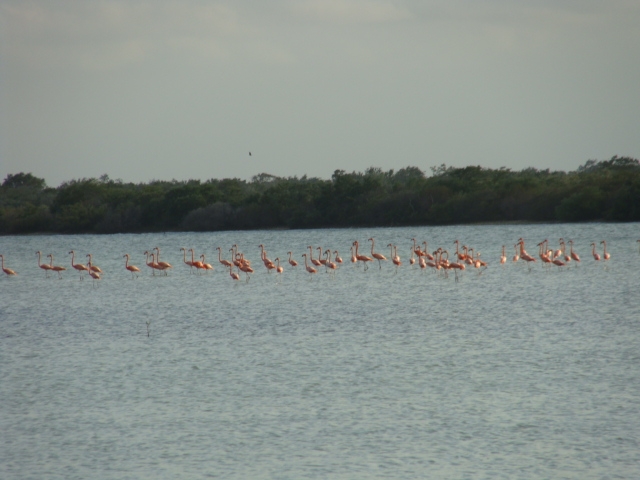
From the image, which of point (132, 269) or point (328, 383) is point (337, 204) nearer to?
point (132, 269)

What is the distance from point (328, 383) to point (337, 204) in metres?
49.4

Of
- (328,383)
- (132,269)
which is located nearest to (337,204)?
(132,269)

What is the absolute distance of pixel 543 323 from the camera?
609 inches

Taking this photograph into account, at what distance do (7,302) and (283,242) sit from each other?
23.6 meters

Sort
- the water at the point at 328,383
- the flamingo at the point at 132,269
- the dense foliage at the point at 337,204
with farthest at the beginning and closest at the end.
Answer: the dense foliage at the point at 337,204, the flamingo at the point at 132,269, the water at the point at 328,383

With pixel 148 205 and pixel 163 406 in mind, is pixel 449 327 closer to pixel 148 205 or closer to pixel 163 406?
pixel 163 406

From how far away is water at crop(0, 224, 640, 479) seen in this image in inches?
327

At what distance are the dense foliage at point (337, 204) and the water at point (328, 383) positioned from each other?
106ft

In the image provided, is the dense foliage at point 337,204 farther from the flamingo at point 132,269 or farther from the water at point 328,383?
the water at point 328,383

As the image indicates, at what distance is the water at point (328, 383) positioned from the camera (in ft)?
27.2

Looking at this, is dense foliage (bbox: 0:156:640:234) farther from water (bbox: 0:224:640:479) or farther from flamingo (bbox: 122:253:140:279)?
water (bbox: 0:224:640:479)

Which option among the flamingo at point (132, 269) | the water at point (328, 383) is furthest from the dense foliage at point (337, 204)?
the water at point (328, 383)

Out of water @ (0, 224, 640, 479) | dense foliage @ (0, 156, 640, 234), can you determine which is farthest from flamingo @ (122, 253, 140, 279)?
dense foliage @ (0, 156, 640, 234)

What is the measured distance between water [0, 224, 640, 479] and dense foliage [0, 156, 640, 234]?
3237 centimetres
